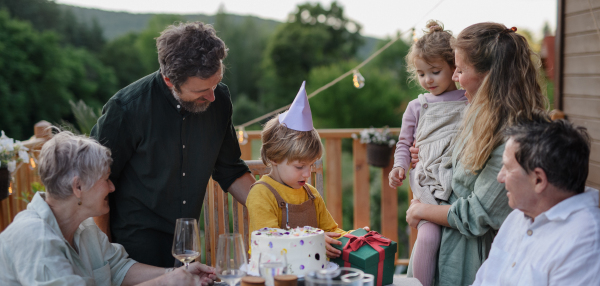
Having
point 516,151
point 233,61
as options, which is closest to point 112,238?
point 516,151

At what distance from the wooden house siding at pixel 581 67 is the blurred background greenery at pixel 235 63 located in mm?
5941

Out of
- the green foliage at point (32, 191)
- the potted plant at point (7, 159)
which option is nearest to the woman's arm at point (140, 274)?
the potted plant at point (7, 159)

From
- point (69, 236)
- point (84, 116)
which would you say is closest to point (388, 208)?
point (84, 116)

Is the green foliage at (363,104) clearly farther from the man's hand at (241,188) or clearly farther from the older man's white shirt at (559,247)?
the older man's white shirt at (559,247)

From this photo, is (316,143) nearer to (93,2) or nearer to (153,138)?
(153,138)

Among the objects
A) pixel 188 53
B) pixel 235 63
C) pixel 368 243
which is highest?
pixel 235 63

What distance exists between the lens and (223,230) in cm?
234

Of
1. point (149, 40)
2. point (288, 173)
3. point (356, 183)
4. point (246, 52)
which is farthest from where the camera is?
point (246, 52)

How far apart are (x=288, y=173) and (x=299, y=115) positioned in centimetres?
23

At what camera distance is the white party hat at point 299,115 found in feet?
5.97

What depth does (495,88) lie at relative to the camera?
167 cm

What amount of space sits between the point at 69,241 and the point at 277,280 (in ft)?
2.47

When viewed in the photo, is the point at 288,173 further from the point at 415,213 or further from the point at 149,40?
the point at 149,40

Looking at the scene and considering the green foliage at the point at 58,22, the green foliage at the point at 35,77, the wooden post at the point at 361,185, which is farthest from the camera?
the green foliage at the point at 58,22
